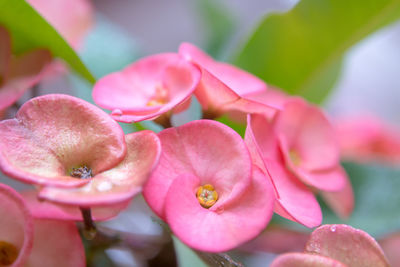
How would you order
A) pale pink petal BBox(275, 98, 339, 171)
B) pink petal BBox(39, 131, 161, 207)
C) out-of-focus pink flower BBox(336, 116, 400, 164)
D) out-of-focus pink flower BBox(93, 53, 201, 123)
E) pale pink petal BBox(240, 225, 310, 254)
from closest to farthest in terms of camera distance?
pink petal BBox(39, 131, 161, 207) → out-of-focus pink flower BBox(93, 53, 201, 123) → pale pink petal BBox(275, 98, 339, 171) → pale pink petal BBox(240, 225, 310, 254) → out-of-focus pink flower BBox(336, 116, 400, 164)

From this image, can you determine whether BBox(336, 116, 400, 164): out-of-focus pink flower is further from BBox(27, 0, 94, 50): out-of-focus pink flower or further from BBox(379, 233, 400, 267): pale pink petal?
BBox(27, 0, 94, 50): out-of-focus pink flower

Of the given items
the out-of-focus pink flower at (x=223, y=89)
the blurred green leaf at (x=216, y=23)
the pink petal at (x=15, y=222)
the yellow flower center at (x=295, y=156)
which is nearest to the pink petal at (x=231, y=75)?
the out-of-focus pink flower at (x=223, y=89)

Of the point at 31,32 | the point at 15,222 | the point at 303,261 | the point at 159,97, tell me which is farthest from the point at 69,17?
the point at 303,261

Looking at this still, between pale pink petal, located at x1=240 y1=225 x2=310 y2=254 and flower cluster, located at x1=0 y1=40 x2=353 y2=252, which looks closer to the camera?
flower cluster, located at x1=0 y1=40 x2=353 y2=252

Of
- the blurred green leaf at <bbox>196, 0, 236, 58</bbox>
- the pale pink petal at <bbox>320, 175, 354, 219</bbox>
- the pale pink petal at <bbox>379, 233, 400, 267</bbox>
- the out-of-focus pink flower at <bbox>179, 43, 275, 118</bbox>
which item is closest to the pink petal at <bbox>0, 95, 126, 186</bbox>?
the out-of-focus pink flower at <bbox>179, 43, 275, 118</bbox>

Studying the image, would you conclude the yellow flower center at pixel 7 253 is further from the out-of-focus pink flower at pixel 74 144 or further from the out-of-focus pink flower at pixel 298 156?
the out-of-focus pink flower at pixel 298 156

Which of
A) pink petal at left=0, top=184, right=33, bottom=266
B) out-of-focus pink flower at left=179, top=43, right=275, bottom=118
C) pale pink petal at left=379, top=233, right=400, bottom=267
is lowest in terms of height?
pale pink petal at left=379, top=233, right=400, bottom=267
